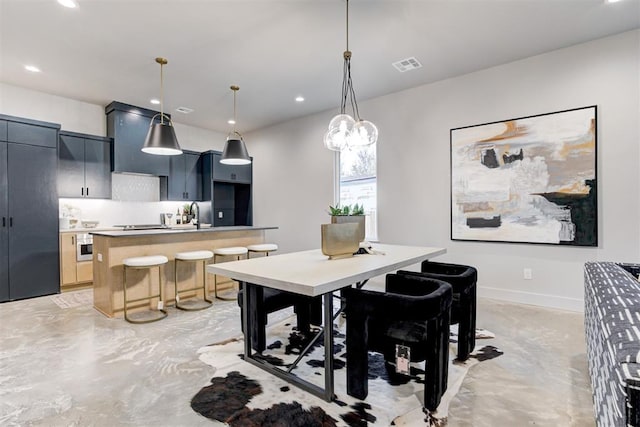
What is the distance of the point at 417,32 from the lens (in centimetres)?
317

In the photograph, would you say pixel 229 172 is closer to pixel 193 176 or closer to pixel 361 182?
pixel 193 176

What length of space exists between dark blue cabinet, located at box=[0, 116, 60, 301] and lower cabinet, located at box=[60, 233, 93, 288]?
0.09m

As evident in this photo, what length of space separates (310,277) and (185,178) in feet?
17.5

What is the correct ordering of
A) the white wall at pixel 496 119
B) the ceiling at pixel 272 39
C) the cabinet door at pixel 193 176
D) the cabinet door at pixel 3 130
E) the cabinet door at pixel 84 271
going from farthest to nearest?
the cabinet door at pixel 193 176
the cabinet door at pixel 84 271
the cabinet door at pixel 3 130
the white wall at pixel 496 119
the ceiling at pixel 272 39

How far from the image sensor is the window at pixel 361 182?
16.4ft

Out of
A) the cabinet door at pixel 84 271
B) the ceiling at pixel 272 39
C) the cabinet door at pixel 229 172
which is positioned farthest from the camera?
the cabinet door at pixel 229 172

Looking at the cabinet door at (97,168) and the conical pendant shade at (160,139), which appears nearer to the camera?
the conical pendant shade at (160,139)

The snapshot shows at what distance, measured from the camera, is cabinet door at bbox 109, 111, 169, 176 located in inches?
202

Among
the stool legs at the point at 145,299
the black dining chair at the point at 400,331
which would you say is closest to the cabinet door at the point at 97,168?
the stool legs at the point at 145,299

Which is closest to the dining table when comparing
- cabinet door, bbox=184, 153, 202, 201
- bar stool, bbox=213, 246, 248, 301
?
bar stool, bbox=213, 246, 248, 301

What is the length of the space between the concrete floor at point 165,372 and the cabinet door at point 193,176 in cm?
328

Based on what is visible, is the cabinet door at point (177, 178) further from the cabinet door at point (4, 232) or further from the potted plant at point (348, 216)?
the potted plant at point (348, 216)

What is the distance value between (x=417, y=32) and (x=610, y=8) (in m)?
1.66

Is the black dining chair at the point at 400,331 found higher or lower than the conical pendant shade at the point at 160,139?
lower
